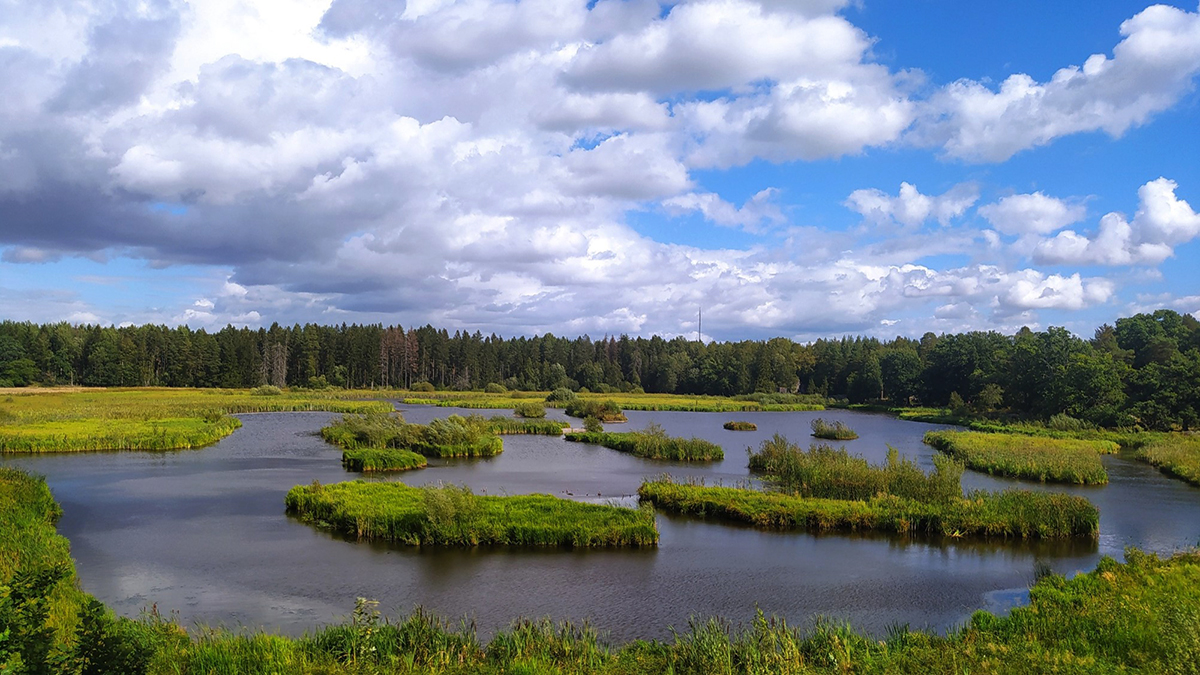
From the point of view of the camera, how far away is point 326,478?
3416cm

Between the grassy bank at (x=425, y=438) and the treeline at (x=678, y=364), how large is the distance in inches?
2152

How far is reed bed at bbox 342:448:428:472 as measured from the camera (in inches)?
1464

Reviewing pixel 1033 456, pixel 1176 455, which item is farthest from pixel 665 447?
pixel 1176 455

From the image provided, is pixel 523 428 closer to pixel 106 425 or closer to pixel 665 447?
pixel 665 447

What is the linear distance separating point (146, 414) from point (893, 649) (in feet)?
195

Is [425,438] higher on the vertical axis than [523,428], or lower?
higher

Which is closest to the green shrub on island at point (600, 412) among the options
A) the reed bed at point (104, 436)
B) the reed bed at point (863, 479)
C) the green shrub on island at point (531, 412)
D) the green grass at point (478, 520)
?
the green shrub on island at point (531, 412)

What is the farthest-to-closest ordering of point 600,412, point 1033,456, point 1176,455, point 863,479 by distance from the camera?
1. point 600,412
2. point 1176,455
3. point 1033,456
4. point 863,479

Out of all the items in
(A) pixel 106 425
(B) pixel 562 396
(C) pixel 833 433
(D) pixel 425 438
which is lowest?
(C) pixel 833 433

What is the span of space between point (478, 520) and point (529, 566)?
3326mm

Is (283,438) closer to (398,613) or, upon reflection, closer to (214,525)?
(214,525)

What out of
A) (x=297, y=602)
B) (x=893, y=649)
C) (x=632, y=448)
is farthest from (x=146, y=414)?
(x=893, y=649)

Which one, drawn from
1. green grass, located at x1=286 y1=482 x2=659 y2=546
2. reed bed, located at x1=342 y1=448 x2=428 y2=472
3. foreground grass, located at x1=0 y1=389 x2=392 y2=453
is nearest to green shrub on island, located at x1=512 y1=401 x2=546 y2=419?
foreground grass, located at x1=0 y1=389 x2=392 y2=453

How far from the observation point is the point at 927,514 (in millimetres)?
26375
